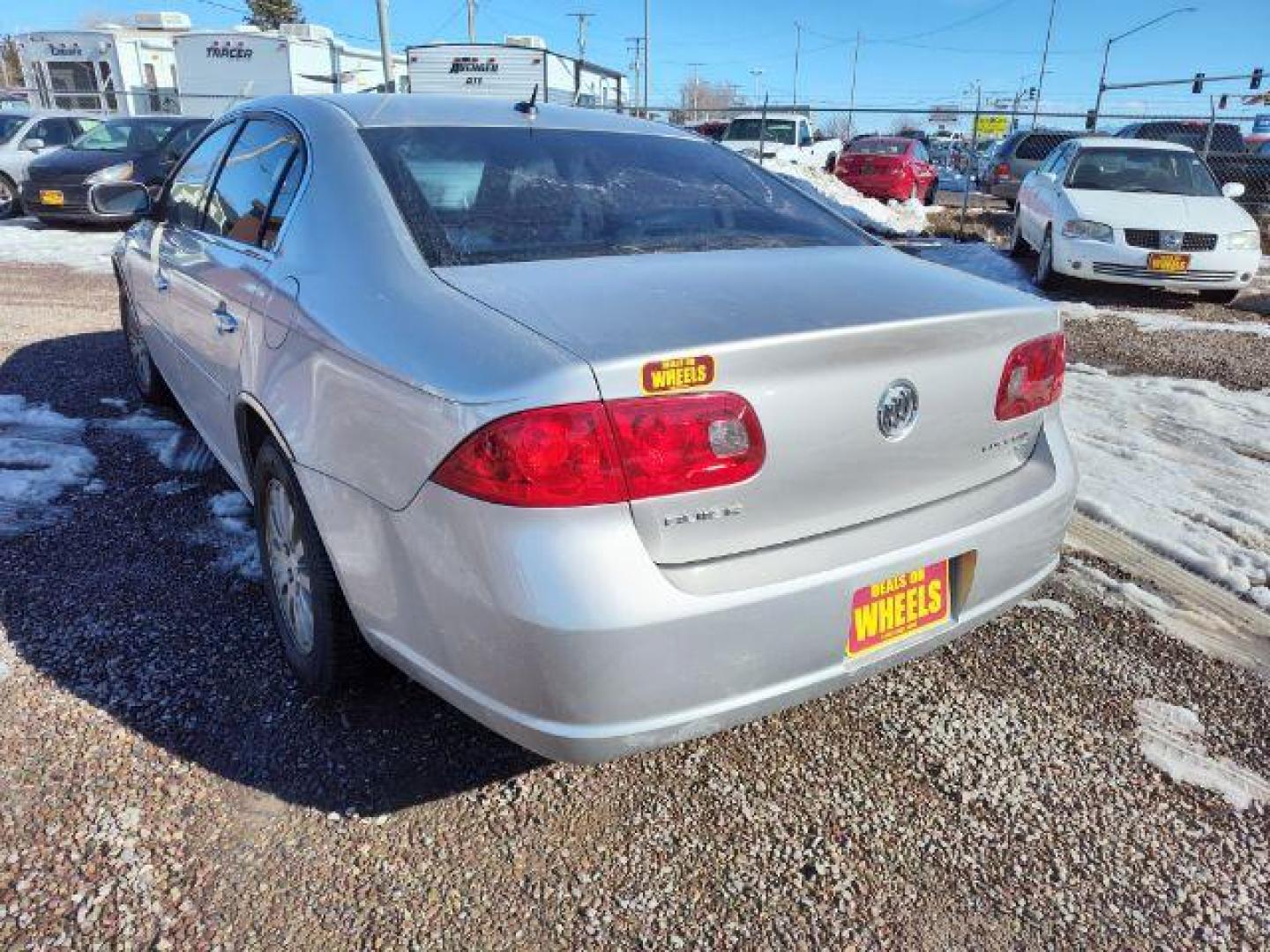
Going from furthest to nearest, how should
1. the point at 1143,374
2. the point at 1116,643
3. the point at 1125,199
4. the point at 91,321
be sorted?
1. the point at 1125,199
2. the point at 91,321
3. the point at 1143,374
4. the point at 1116,643

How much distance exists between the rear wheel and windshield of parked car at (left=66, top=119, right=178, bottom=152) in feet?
32.4

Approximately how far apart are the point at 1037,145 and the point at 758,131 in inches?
235

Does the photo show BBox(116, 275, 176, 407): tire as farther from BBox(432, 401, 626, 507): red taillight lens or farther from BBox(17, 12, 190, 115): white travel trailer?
BBox(17, 12, 190, 115): white travel trailer

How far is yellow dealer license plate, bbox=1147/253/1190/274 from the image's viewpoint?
8.52m

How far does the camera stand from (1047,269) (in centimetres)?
947

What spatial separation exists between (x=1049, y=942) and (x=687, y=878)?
75cm

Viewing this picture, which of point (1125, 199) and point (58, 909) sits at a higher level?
point (1125, 199)

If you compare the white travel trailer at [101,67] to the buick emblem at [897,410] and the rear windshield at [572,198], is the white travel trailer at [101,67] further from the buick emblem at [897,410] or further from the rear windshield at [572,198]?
the buick emblem at [897,410]

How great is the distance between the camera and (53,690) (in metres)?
2.61

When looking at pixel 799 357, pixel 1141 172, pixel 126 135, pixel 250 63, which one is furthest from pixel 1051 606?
pixel 250 63

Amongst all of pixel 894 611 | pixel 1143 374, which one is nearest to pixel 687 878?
pixel 894 611

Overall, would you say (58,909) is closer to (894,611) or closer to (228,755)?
(228,755)

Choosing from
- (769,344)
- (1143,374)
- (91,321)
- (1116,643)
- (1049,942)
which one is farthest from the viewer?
(91,321)

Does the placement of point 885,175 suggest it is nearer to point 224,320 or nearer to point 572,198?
point 572,198
